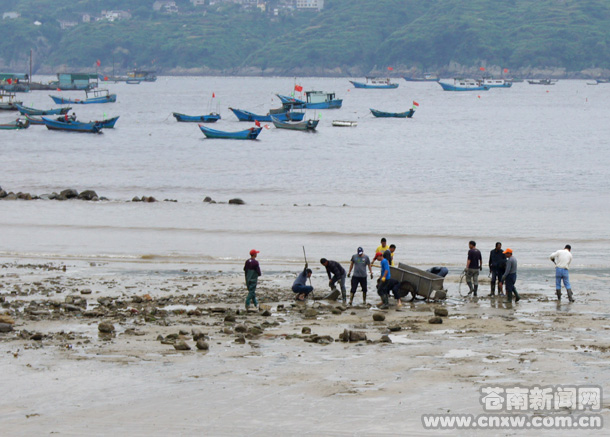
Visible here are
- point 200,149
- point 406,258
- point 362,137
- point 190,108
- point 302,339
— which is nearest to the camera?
point 302,339

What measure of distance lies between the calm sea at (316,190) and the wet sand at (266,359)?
750cm

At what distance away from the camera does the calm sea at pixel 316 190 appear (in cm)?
2911

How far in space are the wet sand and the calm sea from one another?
750 cm

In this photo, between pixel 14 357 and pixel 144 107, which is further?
pixel 144 107

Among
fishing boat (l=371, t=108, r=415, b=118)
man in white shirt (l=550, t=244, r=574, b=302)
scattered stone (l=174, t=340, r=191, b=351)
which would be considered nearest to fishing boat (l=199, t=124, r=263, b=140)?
fishing boat (l=371, t=108, r=415, b=118)

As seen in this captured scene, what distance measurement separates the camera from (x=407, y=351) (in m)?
14.3

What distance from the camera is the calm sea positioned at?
29.1m

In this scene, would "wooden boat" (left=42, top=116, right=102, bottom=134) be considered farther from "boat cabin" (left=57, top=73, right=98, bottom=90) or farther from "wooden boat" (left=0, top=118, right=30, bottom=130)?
"boat cabin" (left=57, top=73, right=98, bottom=90)

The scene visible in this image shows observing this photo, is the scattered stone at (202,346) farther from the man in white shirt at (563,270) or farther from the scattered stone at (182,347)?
the man in white shirt at (563,270)

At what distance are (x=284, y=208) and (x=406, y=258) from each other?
13304 millimetres

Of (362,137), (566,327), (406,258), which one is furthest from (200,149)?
(566,327)

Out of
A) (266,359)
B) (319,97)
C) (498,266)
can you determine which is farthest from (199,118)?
(266,359)

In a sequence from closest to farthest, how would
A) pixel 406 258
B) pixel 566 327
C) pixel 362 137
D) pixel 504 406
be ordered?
pixel 504 406, pixel 566 327, pixel 406 258, pixel 362 137

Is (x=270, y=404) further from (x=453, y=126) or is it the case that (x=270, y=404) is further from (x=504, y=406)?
(x=453, y=126)
